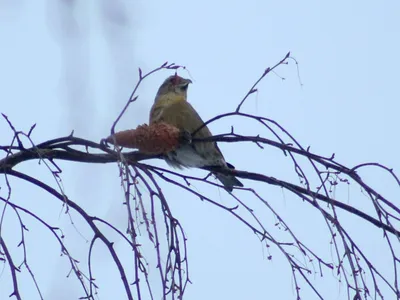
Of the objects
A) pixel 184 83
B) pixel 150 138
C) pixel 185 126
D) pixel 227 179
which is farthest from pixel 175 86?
pixel 150 138

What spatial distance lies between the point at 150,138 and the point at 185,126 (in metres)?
1.43

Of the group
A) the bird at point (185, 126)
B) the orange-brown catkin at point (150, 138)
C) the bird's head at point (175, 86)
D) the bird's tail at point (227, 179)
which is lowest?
the orange-brown catkin at point (150, 138)

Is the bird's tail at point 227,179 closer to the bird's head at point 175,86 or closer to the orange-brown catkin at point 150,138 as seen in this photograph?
the orange-brown catkin at point 150,138

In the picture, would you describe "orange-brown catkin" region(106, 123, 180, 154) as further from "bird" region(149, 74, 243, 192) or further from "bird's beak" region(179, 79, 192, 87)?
"bird's beak" region(179, 79, 192, 87)

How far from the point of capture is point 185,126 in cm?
477

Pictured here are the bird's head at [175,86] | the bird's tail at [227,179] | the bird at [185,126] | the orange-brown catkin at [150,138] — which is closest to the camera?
the orange-brown catkin at [150,138]

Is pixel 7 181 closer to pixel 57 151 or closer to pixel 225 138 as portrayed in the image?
pixel 57 151

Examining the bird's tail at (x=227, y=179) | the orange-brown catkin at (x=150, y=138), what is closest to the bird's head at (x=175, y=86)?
the bird's tail at (x=227, y=179)

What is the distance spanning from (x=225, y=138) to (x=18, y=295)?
3.02ft

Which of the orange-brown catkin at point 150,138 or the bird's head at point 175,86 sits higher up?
the bird's head at point 175,86

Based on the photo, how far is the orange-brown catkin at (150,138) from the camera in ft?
10.5

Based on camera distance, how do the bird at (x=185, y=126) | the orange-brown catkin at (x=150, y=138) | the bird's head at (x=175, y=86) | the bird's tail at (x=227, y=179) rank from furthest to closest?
the bird's head at (x=175, y=86) → the bird at (x=185, y=126) → the bird's tail at (x=227, y=179) → the orange-brown catkin at (x=150, y=138)

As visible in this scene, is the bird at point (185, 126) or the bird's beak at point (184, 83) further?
the bird's beak at point (184, 83)

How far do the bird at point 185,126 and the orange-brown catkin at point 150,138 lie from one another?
16 cm
